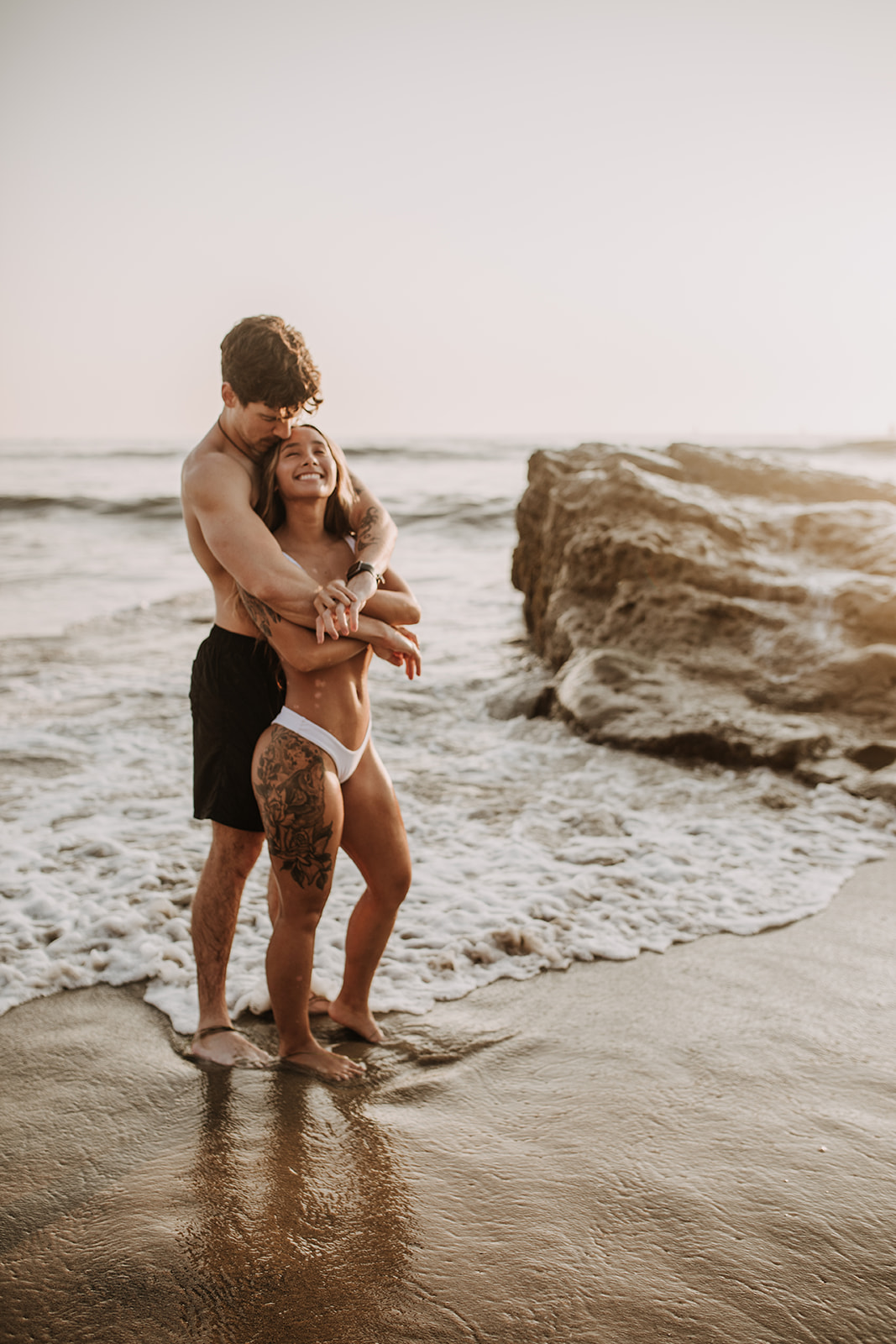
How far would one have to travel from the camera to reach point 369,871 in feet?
10.1

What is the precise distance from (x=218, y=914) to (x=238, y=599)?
3.61ft

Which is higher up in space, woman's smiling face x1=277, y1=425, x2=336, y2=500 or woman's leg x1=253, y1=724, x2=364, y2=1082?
woman's smiling face x1=277, y1=425, x2=336, y2=500

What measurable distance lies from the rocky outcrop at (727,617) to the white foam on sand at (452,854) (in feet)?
1.12

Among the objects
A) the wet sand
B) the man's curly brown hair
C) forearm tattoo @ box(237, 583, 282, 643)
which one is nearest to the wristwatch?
forearm tattoo @ box(237, 583, 282, 643)

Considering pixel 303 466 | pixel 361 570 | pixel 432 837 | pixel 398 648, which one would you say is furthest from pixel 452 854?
pixel 303 466

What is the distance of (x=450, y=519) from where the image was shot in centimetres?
2033

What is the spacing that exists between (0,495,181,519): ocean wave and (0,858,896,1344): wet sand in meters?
20.0

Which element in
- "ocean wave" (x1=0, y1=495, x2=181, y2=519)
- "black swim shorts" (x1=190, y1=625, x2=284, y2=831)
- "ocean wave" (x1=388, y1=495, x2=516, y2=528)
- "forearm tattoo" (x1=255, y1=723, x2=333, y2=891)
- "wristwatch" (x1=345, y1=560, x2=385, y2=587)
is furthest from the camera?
"ocean wave" (x1=0, y1=495, x2=181, y2=519)

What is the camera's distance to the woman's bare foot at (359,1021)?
3191mm

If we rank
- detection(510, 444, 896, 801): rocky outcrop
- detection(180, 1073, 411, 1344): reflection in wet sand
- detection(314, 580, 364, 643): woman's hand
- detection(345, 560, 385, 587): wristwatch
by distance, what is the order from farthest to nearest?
detection(510, 444, 896, 801): rocky outcrop, detection(345, 560, 385, 587): wristwatch, detection(314, 580, 364, 643): woman's hand, detection(180, 1073, 411, 1344): reflection in wet sand

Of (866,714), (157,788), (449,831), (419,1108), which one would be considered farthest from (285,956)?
(866,714)

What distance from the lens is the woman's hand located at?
2.68m

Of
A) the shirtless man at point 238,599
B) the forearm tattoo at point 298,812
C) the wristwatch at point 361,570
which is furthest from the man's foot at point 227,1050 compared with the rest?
the wristwatch at point 361,570

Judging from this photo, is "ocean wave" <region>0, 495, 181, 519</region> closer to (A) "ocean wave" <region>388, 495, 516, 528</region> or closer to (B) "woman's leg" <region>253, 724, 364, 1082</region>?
(A) "ocean wave" <region>388, 495, 516, 528</region>
